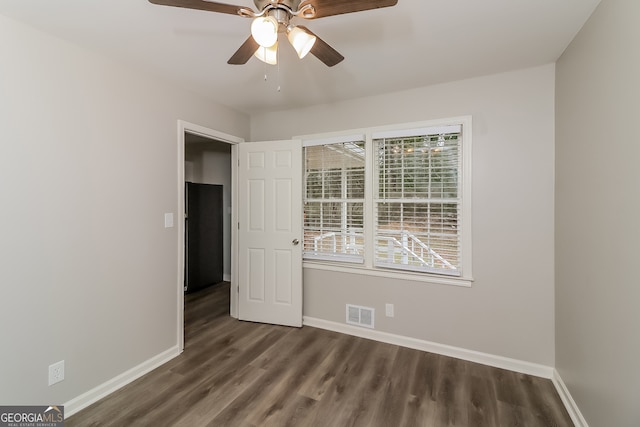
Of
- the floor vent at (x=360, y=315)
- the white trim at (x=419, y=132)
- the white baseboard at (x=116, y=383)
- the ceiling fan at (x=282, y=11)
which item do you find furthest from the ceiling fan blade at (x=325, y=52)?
the white baseboard at (x=116, y=383)

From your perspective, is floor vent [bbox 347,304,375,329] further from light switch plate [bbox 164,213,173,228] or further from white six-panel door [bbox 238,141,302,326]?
light switch plate [bbox 164,213,173,228]

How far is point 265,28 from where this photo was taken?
3.89ft

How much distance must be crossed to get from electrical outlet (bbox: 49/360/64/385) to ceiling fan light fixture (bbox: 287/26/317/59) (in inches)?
95.2

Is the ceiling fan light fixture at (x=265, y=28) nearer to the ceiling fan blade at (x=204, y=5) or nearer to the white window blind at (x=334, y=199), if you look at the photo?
the ceiling fan blade at (x=204, y=5)

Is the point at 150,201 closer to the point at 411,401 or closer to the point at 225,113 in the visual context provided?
the point at 225,113

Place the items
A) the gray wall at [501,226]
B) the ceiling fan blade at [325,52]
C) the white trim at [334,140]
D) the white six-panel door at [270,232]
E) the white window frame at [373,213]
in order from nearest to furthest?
1. the ceiling fan blade at [325,52]
2. the gray wall at [501,226]
3. the white window frame at [373,213]
4. the white trim at [334,140]
5. the white six-panel door at [270,232]

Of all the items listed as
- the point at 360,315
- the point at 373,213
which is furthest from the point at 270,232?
the point at 360,315

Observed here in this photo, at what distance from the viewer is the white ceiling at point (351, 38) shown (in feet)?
5.25

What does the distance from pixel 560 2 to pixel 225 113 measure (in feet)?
9.45

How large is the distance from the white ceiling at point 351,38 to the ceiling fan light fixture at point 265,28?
1.65 feet

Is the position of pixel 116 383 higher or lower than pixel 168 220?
lower

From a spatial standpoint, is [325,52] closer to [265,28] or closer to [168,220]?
[265,28]

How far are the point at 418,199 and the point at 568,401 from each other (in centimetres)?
177

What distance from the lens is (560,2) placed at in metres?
1.55
